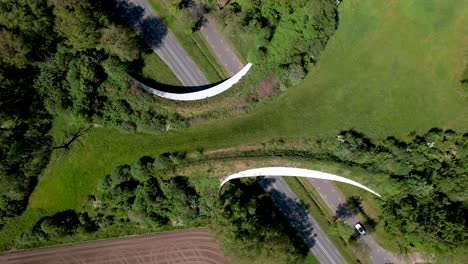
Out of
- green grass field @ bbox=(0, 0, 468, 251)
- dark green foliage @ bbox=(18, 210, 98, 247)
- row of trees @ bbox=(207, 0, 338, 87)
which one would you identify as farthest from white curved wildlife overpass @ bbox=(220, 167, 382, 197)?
dark green foliage @ bbox=(18, 210, 98, 247)

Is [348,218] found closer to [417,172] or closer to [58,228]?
[417,172]

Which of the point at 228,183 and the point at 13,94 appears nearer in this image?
the point at 13,94

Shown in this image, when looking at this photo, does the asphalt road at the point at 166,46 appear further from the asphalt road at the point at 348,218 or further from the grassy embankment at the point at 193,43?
the asphalt road at the point at 348,218

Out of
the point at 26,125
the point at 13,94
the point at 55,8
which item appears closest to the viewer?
the point at 55,8

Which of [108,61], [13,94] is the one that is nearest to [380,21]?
[108,61]

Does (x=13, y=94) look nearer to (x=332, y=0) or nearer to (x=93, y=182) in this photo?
(x=93, y=182)

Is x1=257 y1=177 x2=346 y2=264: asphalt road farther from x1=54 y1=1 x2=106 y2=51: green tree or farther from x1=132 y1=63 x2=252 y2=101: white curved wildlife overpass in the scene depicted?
x1=54 y1=1 x2=106 y2=51: green tree
